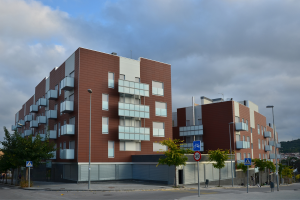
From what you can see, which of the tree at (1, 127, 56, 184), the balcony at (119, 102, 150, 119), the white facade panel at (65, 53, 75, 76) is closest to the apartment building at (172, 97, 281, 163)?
the balcony at (119, 102, 150, 119)

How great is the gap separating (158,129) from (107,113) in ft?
29.3

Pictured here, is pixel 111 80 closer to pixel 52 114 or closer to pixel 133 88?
pixel 133 88

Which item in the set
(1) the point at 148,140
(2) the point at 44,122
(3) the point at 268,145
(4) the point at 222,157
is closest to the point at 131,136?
(1) the point at 148,140

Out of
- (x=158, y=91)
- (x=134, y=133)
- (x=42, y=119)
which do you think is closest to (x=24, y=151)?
(x=134, y=133)

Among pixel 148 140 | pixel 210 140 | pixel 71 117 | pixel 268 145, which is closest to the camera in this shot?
pixel 71 117

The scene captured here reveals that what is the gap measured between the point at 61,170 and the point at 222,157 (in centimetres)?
2282

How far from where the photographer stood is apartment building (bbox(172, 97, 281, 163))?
2199 inches

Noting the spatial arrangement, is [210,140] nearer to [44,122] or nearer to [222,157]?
[222,157]

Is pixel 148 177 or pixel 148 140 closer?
pixel 148 177

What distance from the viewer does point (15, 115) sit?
87938 millimetres

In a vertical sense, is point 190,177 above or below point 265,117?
below

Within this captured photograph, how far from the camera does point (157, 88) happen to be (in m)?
46.5

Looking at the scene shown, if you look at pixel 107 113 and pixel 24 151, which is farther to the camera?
pixel 107 113

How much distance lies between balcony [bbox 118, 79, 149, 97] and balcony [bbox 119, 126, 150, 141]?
16.4ft
